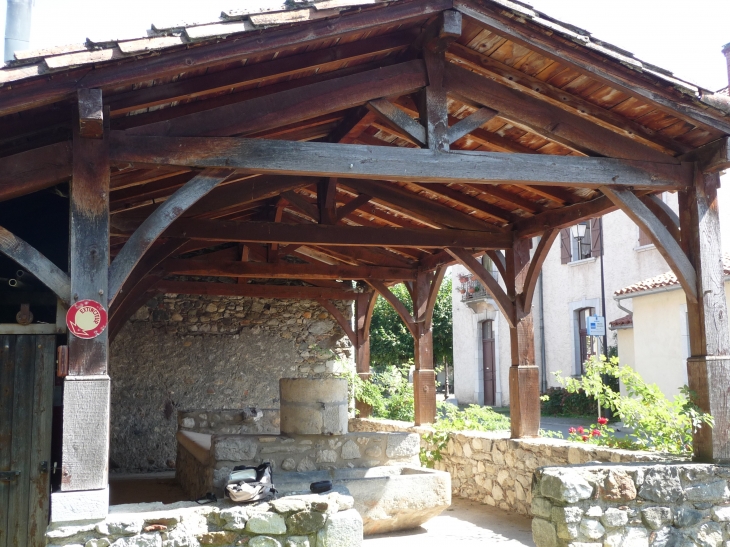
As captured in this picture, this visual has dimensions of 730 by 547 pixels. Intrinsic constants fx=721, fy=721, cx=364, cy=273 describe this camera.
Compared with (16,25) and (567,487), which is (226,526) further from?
(16,25)

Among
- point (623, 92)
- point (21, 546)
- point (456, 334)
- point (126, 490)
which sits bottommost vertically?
point (126, 490)

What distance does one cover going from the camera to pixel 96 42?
12.2ft

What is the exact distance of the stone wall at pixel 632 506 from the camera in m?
4.59

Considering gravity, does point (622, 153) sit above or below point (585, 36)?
below

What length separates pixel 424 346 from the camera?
9.72 metres

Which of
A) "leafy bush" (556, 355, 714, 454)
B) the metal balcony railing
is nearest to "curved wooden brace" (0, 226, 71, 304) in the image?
"leafy bush" (556, 355, 714, 454)

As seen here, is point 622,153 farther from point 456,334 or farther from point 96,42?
point 456,334

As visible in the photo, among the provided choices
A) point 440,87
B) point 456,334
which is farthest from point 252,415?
point 456,334

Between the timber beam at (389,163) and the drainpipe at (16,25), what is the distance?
357 inches

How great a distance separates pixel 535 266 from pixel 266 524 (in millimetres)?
4205

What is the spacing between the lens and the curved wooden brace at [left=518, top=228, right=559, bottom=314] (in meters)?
7.19

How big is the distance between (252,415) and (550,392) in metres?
10.4

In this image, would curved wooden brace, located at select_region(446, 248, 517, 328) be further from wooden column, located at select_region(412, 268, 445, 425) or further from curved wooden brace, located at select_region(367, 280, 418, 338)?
curved wooden brace, located at select_region(367, 280, 418, 338)

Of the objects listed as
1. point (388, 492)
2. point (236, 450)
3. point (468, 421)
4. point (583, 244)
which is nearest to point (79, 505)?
point (236, 450)
